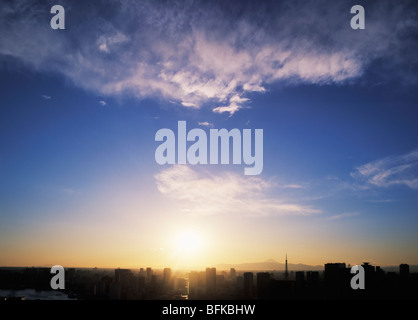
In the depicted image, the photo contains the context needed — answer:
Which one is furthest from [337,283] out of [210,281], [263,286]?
[210,281]

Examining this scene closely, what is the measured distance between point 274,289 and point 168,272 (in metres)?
45.1

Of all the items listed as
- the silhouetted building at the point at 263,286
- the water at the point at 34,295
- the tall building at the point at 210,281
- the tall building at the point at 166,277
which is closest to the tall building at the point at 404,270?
the silhouetted building at the point at 263,286

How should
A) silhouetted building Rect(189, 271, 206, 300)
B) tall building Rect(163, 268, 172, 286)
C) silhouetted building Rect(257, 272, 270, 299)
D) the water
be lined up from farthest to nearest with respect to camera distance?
tall building Rect(163, 268, 172, 286) → the water → silhouetted building Rect(257, 272, 270, 299) → silhouetted building Rect(189, 271, 206, 300)

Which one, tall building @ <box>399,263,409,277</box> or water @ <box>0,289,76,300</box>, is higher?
tall building @ <box>399,263,409,277</box>

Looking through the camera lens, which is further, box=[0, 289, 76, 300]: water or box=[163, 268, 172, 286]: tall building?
box=[163, 268, 172, 286]: tall building

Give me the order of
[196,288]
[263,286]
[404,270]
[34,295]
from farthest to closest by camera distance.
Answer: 1. [34,295]
2. [404,270]
3. [196,288]
4. [263,286]

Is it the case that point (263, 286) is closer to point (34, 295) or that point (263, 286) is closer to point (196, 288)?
point (196, 288)

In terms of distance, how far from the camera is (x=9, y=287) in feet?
254

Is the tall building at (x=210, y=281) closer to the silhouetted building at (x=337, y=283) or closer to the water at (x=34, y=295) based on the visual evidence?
the silhouetted building at (x=337, y=283)

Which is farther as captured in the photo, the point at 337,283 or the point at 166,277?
the point at 166,277

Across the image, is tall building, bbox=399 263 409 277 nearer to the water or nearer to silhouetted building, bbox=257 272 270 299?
silhouetted building, bbox=257 272 270 299

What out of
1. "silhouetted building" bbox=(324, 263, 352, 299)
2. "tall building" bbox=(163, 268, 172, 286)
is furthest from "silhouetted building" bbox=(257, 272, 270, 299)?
"tall building" bbox=(163, 268, 172, 286)

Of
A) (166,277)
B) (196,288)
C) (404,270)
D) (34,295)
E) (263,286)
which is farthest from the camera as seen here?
(166,277)
